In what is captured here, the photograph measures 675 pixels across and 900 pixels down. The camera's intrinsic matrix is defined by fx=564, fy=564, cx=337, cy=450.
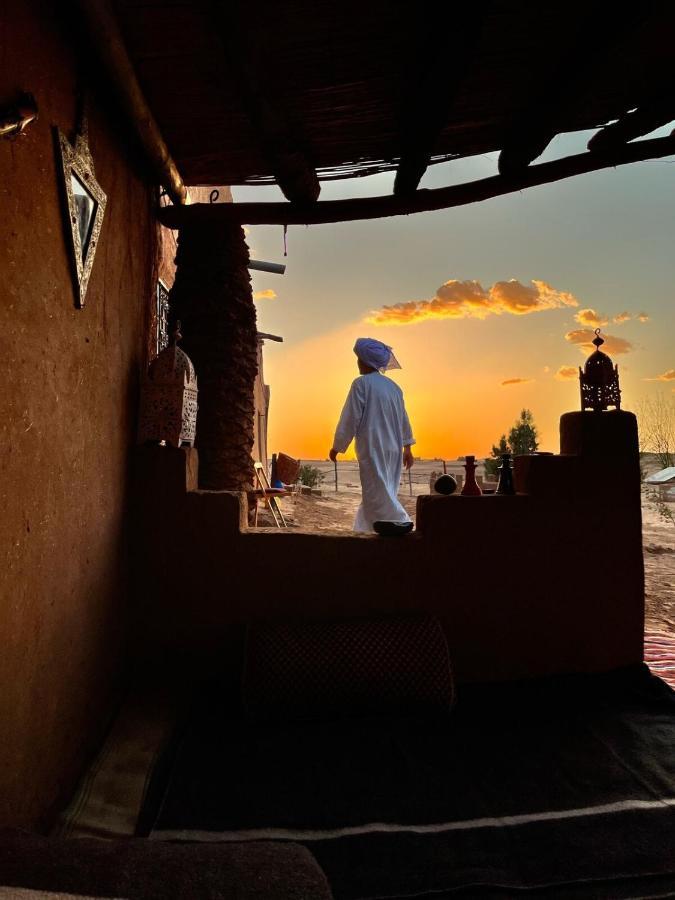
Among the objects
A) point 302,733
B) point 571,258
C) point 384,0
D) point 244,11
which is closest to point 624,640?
point 302,733

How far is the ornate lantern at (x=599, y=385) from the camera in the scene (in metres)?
3.07

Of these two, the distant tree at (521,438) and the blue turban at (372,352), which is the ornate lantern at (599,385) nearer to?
the blue turban at (372,352)

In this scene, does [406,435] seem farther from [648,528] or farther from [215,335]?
[648,528]

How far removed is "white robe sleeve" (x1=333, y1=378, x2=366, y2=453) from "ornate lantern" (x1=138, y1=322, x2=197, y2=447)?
5.83 feet

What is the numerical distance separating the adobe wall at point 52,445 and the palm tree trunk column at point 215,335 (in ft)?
2.83

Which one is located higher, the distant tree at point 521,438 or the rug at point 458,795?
the distant tree at point 521,438

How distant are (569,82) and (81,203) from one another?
1.99m

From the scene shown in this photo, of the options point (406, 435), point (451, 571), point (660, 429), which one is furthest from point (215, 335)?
point (660, 429)

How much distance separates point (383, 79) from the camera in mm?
2346

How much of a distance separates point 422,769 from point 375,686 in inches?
17.4

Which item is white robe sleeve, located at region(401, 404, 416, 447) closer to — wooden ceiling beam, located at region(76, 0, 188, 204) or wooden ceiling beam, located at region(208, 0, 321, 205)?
wooden ceiling beam, located at region(208, 0, 321, 205)

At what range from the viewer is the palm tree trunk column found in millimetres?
3531

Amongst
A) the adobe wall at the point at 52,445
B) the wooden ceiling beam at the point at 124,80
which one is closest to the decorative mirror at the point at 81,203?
the adobe wall at the point at 52,445

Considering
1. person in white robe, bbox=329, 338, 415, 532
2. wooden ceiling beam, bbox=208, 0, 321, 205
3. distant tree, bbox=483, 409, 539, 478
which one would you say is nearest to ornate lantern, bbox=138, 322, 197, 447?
wooden ceiling beam, bbox=208, 0, 321, 205
